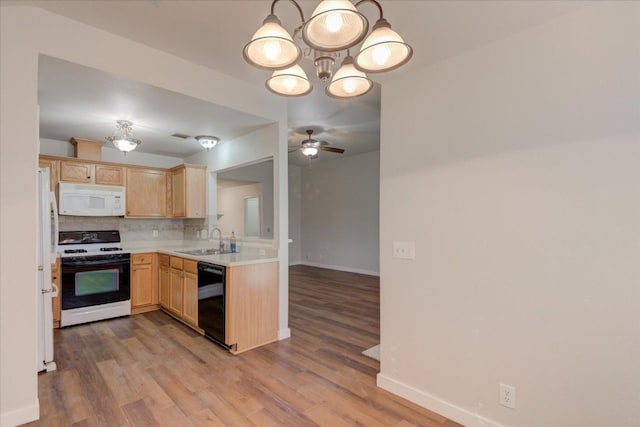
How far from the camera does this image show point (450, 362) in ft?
6.91

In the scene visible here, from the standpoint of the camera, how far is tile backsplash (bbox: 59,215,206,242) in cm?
446

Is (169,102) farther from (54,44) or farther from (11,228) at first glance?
(11,228)

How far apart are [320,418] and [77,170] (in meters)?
4.45

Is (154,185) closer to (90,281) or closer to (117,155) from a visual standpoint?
(117,155)

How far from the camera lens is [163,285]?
4293 millimetres

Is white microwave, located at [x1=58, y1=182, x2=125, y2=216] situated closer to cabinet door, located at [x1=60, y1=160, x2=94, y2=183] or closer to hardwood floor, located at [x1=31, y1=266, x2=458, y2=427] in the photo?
cabinet door, located at [x1=60, y1=160, x2=94, y2=183]

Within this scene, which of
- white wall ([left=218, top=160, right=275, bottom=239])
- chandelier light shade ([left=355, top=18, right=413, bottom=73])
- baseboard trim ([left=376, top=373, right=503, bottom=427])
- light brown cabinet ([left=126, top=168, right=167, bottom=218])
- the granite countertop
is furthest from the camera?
light brown cabinet ([left=126, top=168, right=167, bottom=218])

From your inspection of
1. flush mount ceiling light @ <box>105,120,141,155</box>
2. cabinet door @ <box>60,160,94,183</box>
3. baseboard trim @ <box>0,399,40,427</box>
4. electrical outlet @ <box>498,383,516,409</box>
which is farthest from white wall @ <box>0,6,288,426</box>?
electrical outlet @ <box>498,383,516,409</box>

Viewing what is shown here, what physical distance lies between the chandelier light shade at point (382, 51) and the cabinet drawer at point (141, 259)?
4151 mm

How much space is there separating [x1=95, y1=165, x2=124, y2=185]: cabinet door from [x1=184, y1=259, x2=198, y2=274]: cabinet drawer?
1934 millimetres

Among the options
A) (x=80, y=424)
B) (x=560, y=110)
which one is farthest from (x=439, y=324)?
(x=80, y=424)

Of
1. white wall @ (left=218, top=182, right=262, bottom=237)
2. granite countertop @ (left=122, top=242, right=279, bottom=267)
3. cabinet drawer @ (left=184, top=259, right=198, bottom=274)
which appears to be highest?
white wall @ (left=218, top=182, right=262, bottom=237)

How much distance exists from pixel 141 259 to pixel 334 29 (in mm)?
4283

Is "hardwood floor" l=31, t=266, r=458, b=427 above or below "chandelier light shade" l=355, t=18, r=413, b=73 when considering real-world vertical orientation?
below
